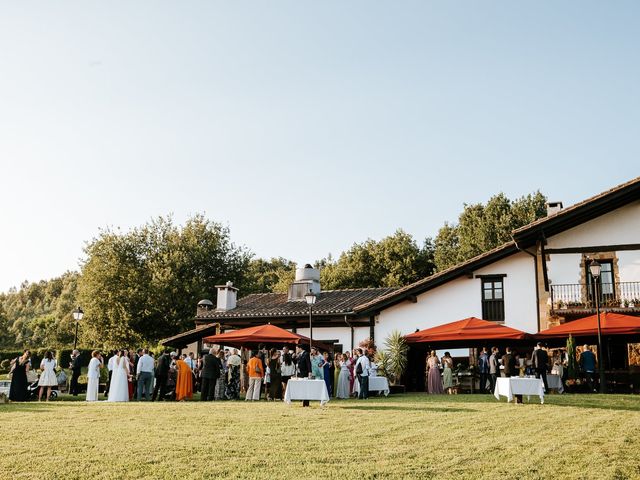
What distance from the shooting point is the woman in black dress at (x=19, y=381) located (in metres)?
19.1

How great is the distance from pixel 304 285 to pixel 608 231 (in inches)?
583

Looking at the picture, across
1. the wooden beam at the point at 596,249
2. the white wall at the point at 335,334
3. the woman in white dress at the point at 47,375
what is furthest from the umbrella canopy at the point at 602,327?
the woman in white dress at the point at 47,375

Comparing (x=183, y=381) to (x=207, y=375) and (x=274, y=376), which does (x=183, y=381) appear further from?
(x=274, y=376)

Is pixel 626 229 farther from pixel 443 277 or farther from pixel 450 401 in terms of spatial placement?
pixel 450 401

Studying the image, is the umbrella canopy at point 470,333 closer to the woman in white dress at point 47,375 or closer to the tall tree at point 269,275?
the woman in white dress at point 47,375

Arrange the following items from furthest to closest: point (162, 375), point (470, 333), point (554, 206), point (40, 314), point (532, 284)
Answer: point (40, 314) < point (554, 206) < point (532, 284) < point (470, 333) < point (162, 375)

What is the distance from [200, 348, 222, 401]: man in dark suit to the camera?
19.0m

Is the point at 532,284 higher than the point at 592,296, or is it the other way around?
the point at 532,284

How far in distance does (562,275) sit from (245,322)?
1475 cm

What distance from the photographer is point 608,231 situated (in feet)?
82.8

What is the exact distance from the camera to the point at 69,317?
2815 inches

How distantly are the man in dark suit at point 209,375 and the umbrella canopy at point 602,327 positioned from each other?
9.93m

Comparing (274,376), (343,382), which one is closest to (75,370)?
(274,376)

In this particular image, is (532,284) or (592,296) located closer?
(592,296)
